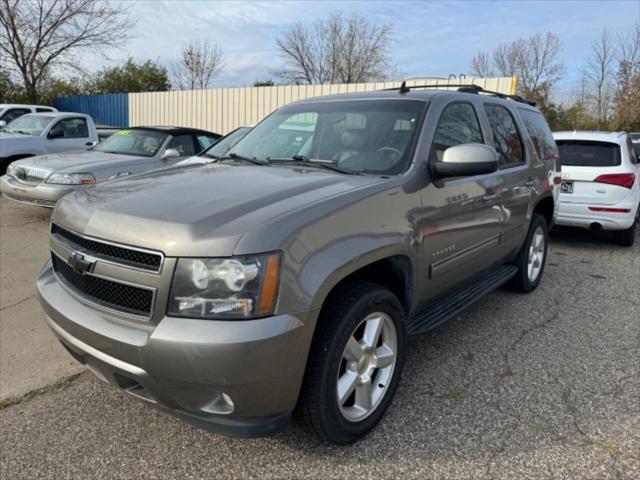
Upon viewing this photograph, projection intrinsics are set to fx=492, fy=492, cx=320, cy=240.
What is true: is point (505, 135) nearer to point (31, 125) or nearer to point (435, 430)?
point (435, 430)

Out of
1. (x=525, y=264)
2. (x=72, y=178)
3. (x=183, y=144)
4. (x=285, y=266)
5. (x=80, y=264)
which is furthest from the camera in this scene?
(x=183, y=144)

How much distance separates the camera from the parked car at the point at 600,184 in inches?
264

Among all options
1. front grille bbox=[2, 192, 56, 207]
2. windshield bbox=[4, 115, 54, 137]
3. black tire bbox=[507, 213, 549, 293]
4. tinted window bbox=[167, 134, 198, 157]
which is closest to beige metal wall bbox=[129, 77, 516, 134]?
tinted window bbox=[167, 134, 198, 157]

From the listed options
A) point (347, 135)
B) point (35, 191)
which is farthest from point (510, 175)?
point (35, 191)

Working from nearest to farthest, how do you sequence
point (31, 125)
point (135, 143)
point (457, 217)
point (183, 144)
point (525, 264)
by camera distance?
1. point (457, 217)
2. point (525, 264)
3. point (135, 143)
4. point (183, 144)
5. point (31, 125)

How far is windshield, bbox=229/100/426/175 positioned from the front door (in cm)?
21

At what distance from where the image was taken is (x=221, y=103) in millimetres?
15656

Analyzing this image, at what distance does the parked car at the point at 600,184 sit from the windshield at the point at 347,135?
15.4ft

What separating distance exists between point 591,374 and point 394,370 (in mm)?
1571

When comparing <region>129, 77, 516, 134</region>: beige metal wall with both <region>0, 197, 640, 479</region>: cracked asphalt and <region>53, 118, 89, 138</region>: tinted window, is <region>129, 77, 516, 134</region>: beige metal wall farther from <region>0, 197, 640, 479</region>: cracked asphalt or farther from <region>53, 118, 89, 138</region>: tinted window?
<region>0, 197, 640, 479</region>: cracked asphalt

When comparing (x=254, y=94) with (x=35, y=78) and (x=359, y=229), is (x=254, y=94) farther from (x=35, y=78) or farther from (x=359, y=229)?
(x=35, y=78)

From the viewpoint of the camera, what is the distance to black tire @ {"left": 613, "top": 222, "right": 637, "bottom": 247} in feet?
23.3

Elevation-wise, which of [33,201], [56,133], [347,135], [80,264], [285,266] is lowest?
[33,201]

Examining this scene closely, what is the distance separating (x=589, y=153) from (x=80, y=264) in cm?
697
